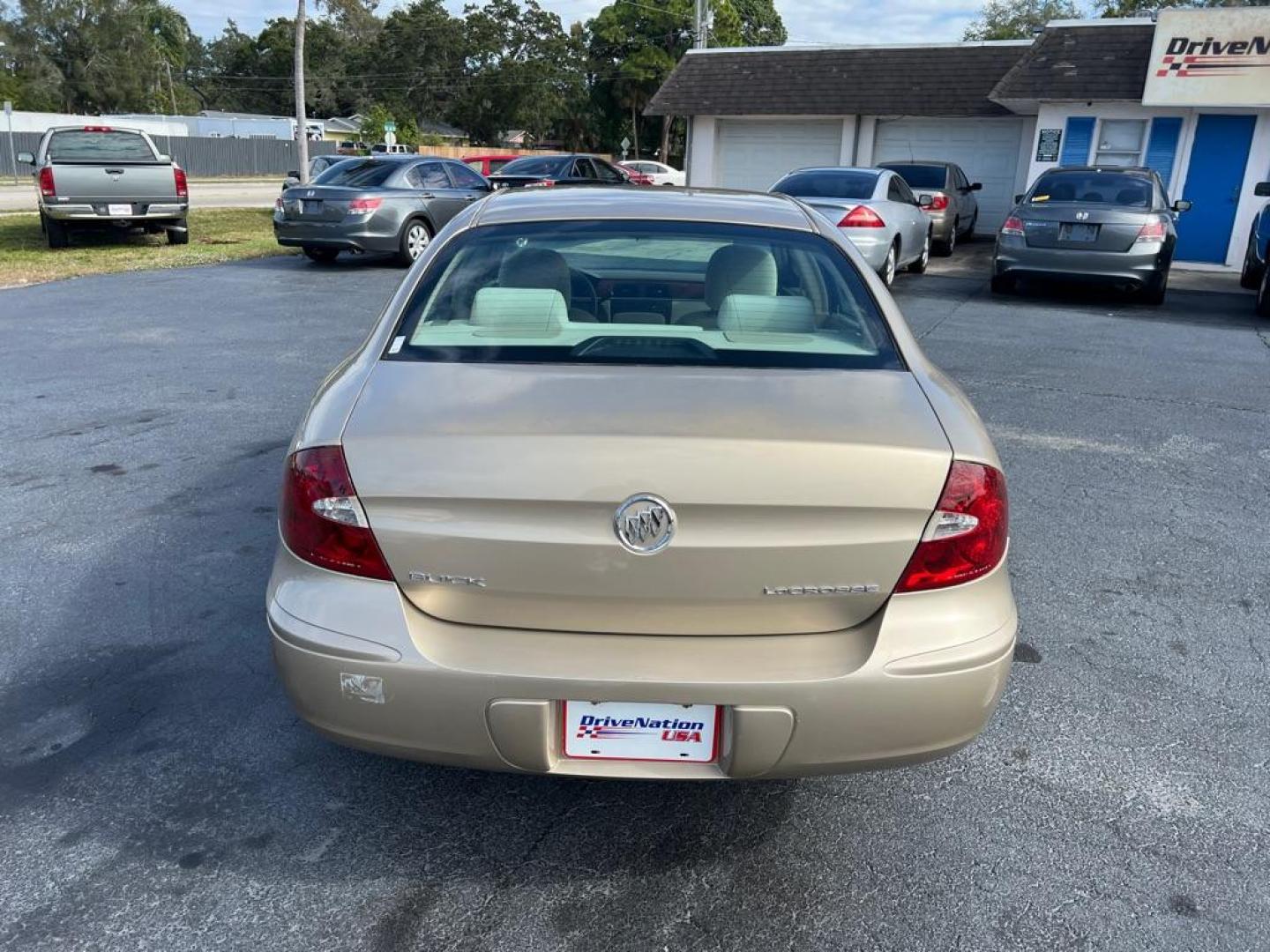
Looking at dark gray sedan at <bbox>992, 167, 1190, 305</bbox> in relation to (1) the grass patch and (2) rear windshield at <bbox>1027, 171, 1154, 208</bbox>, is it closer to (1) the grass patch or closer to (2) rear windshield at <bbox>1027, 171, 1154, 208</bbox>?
(2) rear windshield at <bbox>1027, 171, 1154, 208</bbox>

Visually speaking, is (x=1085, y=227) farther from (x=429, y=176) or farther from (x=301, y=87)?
(x=301, y=87)

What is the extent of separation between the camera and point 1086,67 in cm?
1745

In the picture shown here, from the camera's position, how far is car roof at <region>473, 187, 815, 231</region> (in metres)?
3.36

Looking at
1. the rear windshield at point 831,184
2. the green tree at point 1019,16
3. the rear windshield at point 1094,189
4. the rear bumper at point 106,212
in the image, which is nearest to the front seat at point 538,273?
the rear windshield at point 831,184

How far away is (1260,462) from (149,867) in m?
6.05

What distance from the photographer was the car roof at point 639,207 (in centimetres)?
336

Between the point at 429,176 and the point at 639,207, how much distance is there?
12.4 m

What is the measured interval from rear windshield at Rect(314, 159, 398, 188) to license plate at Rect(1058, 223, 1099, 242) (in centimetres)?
889

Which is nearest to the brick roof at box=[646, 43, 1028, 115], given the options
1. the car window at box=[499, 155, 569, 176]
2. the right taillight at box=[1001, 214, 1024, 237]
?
the car window at box=[499, 155, 569, 176]

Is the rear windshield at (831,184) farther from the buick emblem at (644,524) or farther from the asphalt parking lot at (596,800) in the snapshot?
the buick emblem at (644,524)

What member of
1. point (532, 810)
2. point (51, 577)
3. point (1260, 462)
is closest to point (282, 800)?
point (532, 810)

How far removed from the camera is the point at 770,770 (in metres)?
2.29

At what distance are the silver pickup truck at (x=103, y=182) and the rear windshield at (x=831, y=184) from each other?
8915 mm

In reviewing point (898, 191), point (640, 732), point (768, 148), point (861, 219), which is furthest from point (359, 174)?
point (640, 732)
